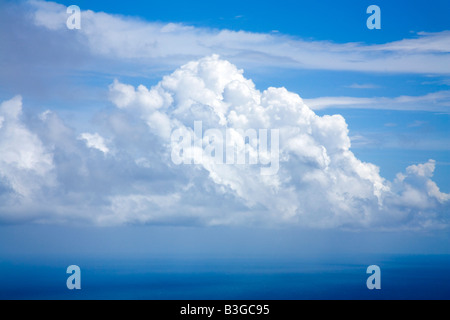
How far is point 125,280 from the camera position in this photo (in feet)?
414
